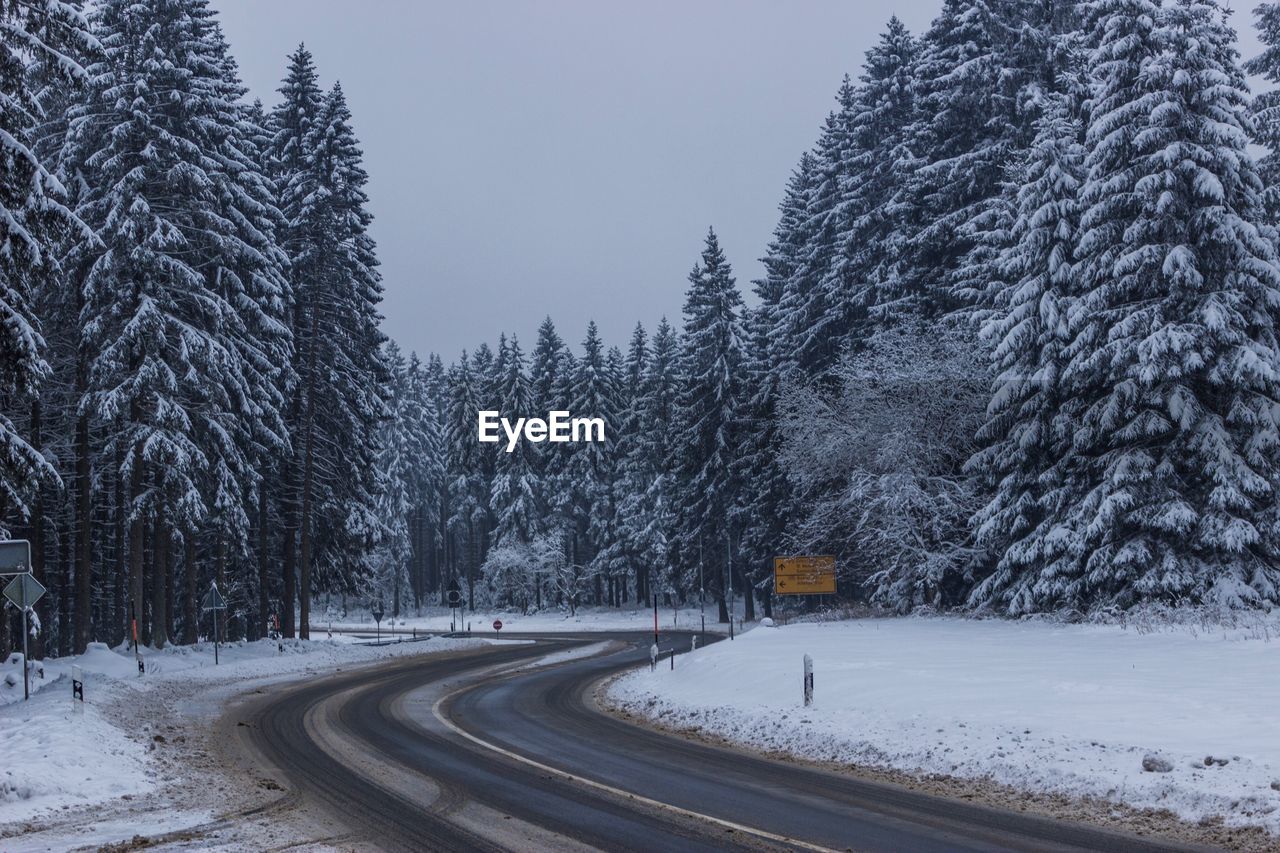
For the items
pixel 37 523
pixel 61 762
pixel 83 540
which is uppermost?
pixel 37 523

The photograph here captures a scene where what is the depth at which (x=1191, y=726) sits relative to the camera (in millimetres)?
11781

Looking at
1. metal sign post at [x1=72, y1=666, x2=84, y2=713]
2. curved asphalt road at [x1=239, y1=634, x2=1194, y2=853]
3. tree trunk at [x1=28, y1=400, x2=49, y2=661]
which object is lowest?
curved asphalt road at [x1=239, y1=634, x2=1194, y2=853]

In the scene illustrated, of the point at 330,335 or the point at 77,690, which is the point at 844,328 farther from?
the point at 77,690

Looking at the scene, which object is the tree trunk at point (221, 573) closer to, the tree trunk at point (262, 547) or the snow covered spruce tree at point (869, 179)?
the tree trunk at point (262, 547)

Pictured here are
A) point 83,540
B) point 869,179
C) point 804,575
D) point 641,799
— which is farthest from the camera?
point 869,179

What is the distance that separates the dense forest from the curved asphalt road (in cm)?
751

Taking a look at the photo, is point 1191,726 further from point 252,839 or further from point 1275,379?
point 1275,379

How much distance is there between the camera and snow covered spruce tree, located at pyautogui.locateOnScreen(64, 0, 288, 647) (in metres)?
28.6

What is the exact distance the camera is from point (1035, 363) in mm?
26656

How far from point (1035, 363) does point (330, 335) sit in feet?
83.9

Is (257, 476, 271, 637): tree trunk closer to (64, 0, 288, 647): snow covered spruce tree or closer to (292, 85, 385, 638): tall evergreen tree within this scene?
(292, 85, 385, 638): tall evergreen tree

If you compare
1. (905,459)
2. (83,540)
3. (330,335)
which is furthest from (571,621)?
(83,540)

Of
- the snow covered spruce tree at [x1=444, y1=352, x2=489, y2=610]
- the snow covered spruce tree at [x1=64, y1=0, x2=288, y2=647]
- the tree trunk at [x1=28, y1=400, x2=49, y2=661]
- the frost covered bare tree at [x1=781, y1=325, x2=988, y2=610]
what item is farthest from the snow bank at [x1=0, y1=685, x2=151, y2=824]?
the snow covered spruce tree at [x1=444, y1=352, x2=489, y2=610]

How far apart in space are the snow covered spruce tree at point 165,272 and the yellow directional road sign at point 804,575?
16.4 m
